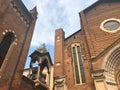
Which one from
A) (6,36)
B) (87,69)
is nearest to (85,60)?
(87,69)

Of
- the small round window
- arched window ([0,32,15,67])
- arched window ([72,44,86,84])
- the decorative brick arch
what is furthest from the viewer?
the small round window

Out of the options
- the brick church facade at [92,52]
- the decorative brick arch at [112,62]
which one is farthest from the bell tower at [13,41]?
the decorative brick arch at [112,62]

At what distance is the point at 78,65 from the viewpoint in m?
12.1

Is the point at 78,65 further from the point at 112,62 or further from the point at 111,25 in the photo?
the point at 111,25

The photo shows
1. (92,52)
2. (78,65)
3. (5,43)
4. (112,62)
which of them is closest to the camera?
(5,43)

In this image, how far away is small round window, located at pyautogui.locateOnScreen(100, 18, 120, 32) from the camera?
41.6 feet

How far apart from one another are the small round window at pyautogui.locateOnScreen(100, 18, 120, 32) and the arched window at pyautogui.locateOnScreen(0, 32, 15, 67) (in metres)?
7.80

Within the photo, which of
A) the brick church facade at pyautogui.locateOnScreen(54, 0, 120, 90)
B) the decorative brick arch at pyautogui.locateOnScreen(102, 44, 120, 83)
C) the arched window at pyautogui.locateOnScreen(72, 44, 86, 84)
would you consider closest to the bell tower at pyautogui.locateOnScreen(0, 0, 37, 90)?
A: the brick church facade at pyautogui.locateOnScreen(54, 0, 120, 90)

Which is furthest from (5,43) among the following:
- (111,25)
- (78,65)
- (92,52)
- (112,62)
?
(111,25)

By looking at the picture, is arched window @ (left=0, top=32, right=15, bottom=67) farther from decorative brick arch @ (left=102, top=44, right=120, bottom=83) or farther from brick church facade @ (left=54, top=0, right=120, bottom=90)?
decorative brick arch @ (left=102, top=44, right=120, bottom=83)

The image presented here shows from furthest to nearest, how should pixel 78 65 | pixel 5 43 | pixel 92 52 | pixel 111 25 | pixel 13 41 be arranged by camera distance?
pixel 111 25, pixel 78 65, pixel 92 52, pixel 13 41, pixel 5 43

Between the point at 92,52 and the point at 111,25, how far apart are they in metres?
3.30

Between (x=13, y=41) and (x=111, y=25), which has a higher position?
(x=111, y=25)

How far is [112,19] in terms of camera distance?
1327 cm
